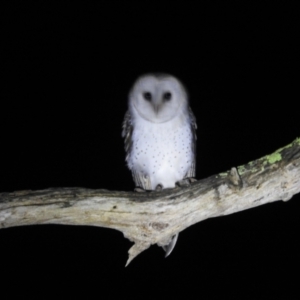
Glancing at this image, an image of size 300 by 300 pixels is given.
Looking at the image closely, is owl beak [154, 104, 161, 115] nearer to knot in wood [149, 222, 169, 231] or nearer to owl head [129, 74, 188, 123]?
owl head [129, 74, 188, 123]

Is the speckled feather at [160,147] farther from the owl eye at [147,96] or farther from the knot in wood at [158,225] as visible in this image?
the knot in wood at [158,225]

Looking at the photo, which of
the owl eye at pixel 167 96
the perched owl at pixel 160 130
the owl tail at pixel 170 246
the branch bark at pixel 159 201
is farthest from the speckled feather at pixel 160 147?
the branch bark at pixel 159 201

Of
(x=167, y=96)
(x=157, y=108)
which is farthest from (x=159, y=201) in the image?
(x=167, y=96)

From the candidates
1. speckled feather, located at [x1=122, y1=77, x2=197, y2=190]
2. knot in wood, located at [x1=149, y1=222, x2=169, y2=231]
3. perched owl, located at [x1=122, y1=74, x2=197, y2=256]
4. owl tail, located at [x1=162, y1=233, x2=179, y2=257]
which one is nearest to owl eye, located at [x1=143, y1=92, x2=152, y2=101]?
perched owl, located at [x1=122, y1=74, x2=197, y2=256]

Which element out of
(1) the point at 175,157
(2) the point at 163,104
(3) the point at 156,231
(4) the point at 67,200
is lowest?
(3) the point at 156,231

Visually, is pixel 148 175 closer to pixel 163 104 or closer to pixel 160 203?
pixel 163 104

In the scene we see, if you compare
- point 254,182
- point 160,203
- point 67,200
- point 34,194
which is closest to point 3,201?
point 34,194

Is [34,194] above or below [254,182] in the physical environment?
above
